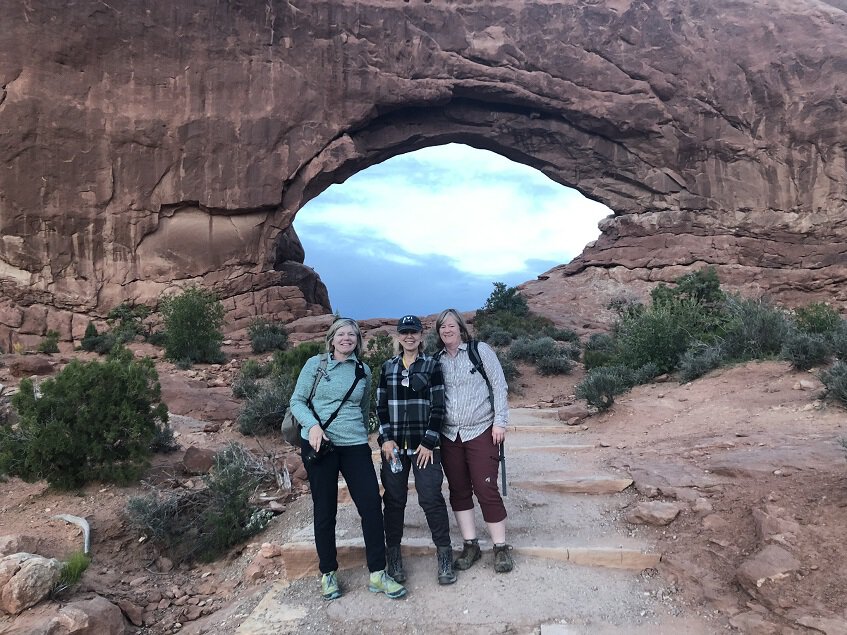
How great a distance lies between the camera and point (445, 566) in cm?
335

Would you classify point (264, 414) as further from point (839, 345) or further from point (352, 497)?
point (839, 345)

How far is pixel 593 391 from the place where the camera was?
7539mm

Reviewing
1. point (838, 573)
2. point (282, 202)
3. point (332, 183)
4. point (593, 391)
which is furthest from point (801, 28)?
point (838, 573)

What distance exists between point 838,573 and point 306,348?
8.26m

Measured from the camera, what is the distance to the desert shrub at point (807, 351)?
664 centimetres

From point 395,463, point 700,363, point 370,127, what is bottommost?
point 395,463

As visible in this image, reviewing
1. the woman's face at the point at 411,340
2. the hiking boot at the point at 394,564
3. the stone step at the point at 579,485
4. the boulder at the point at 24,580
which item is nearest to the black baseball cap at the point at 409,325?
the woman's face at the point at 411,340

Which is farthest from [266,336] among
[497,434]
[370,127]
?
[497,434]

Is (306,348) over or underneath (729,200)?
underneath

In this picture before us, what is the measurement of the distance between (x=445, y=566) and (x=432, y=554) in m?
Result: 0.42

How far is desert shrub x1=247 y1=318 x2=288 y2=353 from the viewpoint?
15.8 metres

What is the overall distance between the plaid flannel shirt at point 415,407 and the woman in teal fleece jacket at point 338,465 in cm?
17

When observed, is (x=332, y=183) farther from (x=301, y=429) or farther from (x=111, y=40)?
(x=301, y=429)

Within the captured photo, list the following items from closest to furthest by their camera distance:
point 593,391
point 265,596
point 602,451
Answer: point 265,596 → point 602,451 → point 593,391
